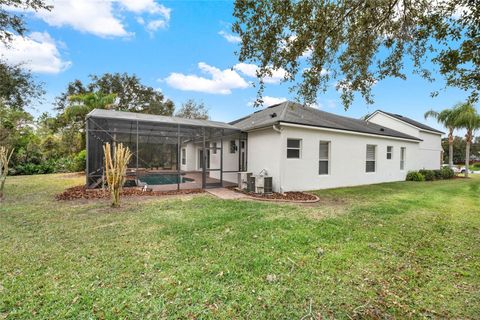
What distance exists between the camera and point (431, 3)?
4660 mm

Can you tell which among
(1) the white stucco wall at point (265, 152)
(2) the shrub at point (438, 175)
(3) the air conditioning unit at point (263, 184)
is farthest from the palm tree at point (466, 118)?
(3) the air conditioning unit at point (263, 184)

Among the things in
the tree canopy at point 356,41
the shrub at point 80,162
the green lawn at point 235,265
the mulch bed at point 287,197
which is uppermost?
the tree canopy at point 356,41

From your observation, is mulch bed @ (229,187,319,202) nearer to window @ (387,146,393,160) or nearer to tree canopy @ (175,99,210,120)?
window @ (387,146,393,160)

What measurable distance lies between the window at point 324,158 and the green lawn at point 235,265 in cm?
523

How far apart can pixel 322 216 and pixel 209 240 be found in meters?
3.48

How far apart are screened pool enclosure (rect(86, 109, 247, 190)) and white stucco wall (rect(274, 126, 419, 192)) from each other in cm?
313

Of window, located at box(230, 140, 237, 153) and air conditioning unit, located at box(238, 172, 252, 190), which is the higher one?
window, located at box(230, 140, 237, 153)

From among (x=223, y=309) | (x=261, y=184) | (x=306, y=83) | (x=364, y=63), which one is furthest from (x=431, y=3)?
(x=261, y=184)

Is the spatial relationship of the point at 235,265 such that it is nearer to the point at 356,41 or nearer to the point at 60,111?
the point at 356,41

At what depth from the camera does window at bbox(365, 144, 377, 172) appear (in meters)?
13.8

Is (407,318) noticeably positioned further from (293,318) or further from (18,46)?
(18,46)

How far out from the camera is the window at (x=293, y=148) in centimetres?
1042

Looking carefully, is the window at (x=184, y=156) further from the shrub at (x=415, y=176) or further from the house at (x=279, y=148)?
the shrub at (x=415, y=176)

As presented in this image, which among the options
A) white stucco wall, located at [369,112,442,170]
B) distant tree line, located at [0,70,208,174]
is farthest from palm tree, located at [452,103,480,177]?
distant tree line, located at [0,70,208,174]
